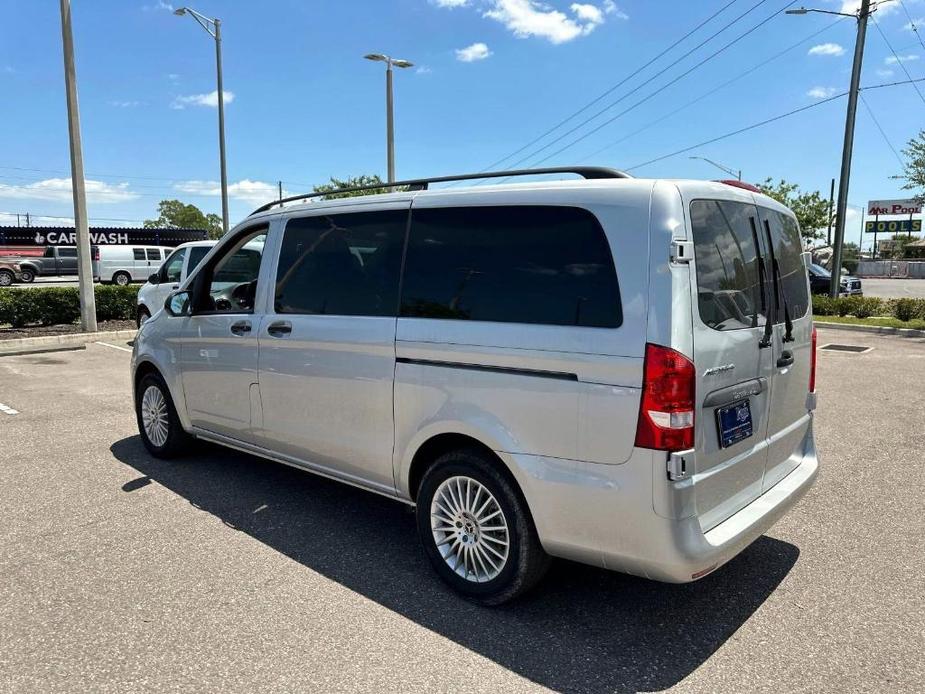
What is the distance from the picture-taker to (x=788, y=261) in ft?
11.7

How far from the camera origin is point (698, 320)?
2.79 m

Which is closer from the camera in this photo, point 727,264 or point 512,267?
point 727,264

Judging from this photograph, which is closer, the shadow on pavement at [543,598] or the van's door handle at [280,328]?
the shadow on pavement at [543,598]

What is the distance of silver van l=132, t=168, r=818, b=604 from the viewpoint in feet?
9.04

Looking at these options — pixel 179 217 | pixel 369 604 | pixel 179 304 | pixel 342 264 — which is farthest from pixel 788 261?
pixel 179 217

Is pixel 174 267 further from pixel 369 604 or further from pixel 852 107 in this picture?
pixel 852 107

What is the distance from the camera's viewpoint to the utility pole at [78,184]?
14.2 m

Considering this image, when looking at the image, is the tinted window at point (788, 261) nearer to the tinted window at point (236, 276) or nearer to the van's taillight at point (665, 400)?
the van's taillight at point (665, 400)

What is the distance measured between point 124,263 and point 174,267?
23.7m

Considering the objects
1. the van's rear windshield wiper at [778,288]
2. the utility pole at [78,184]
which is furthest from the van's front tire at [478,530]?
the utility pole at [78,184]

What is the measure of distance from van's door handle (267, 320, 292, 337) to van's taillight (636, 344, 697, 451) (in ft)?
7.77

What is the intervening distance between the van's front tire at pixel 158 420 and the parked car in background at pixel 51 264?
38830 millimetres

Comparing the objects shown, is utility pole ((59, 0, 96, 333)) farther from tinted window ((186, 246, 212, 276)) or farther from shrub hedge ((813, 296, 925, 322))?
shrub hedge ((813, 296, 925, 322))

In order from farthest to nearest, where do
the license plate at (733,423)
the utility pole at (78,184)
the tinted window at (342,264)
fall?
1. the utility pole at (78,184)
2. the tinted window at (342,264)
3. the license plate at (733,423)
